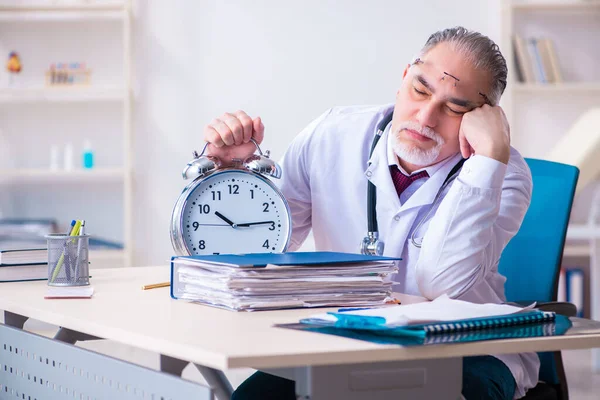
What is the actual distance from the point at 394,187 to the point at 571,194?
421 mm

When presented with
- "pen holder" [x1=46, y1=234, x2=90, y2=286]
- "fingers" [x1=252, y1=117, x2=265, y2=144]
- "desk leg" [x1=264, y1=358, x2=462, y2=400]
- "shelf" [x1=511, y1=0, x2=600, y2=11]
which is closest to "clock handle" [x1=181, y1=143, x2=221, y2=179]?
"fingers" [x1=252, y1=117, x2=265, y2=144]

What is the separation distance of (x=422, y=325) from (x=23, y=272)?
0.97 meters

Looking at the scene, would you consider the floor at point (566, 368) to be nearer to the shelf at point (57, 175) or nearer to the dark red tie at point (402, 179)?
the shelf at point (57, 175)

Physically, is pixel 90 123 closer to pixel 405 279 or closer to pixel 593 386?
pixel 593 386

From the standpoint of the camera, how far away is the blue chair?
1908 mm

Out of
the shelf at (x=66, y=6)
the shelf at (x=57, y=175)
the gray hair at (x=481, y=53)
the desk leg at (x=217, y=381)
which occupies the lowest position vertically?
the desk leg at (x=217, y=381)

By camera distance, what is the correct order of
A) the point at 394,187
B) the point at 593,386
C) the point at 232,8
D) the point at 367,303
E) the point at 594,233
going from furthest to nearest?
the point at 232,8, the point at 594,233, the point at 593,386, the point at 394,187, the point at 367,303

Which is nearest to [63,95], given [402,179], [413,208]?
[402,179]

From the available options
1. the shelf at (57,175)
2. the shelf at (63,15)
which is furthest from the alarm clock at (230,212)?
the shelf at (63,15)

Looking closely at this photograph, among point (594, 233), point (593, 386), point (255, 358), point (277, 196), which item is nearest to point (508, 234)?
point (277, 196)

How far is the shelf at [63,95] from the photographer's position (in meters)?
4.65

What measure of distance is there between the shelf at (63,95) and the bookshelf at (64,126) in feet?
0.33

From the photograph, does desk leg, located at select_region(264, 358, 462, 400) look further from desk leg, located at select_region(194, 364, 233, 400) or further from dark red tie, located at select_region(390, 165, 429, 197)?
dark red tie, located at select_region(390, 165, 429, 197)

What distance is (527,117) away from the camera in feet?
16.2
